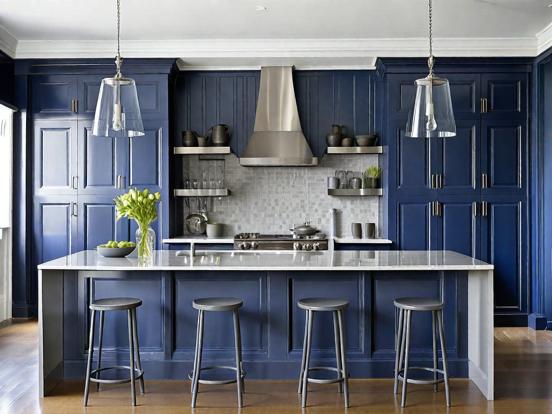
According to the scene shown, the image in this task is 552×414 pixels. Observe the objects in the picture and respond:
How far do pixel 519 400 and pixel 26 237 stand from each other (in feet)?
16.6

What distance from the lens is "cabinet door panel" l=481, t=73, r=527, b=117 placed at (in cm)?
625

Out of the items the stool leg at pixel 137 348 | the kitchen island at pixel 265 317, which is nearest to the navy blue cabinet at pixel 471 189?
the kitchen island at pixel 265 317

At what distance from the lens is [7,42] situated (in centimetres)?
612

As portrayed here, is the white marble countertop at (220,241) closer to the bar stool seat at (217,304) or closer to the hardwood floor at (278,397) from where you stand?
the hardwood floor at (278,397)

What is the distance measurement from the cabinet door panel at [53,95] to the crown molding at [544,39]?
488cm

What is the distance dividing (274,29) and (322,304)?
3228 mm

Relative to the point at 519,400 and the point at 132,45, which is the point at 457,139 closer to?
the point at 519,400

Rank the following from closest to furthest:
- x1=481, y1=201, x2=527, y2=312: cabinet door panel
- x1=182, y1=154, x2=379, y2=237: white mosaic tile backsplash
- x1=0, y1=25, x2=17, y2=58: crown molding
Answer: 1. x1=0, y1=25, x2=17, y2=58: crown molding
2. x1=481, y1=201, x2=527, y2=312: cabinet door panel
3. x1=182, y1=154, x2=379, y2=237: white mosaic tile backsplash

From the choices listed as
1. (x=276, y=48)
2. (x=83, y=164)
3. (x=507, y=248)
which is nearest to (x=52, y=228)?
(x=83, y=164)

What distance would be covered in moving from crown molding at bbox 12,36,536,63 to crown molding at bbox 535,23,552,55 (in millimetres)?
76

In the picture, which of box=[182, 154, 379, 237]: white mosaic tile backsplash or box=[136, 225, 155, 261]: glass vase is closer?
box=[136, 225, 155, 261]: glass vase

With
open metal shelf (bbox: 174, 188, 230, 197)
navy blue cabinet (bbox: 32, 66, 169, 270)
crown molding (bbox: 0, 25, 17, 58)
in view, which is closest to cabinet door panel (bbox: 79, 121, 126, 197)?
navy blue cabinet (bbox: 32, 66, 169, 270)

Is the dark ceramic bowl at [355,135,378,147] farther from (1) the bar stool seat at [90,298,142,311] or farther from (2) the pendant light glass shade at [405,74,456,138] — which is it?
(1) the bar stool seat at [90,298,142,311]

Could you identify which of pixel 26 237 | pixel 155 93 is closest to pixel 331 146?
pixel 155 93
